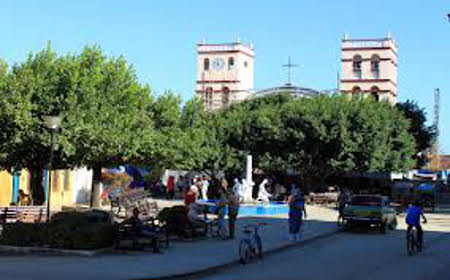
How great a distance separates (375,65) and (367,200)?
65.2 m

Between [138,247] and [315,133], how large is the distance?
36.1 metres

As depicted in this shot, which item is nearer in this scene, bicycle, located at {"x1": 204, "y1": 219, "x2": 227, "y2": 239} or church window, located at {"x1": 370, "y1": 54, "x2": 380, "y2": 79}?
bicycle, located at {"x1": 204, "y1": 219, "x2": 227, "y2": 239}

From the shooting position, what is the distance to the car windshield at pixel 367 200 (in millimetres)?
29688

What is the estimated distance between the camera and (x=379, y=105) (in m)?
57.5

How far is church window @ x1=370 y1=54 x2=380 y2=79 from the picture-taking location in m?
92.4

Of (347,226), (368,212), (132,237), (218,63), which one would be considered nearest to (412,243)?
(368,212)

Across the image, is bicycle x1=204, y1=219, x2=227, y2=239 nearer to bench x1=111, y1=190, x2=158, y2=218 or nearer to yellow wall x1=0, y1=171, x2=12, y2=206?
bench x1=111, y1=190, x2=158, y2=218

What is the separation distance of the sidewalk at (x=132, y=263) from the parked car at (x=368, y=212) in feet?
23.5

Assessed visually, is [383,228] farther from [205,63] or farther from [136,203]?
[205,63]

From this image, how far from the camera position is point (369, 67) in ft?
305

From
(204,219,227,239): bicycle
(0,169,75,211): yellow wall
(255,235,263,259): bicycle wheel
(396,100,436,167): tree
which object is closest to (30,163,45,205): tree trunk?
(0,169,75,211): yellow wall

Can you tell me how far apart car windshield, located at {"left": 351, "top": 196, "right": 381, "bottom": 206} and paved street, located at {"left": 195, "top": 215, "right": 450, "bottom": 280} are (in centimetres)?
271

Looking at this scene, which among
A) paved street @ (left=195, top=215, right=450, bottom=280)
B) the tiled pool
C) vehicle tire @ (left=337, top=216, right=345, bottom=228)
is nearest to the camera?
paved street @ (left=195, top=215, right=450, bottom=280)

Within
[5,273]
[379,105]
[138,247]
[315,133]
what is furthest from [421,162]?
[5,273]
